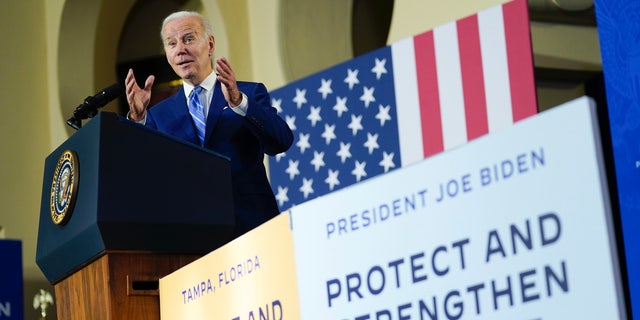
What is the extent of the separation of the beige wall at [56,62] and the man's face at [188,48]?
4.90 m

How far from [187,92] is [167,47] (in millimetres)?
137

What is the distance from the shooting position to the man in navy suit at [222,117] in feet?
10.4

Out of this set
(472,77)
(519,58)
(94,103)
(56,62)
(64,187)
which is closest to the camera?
(64,187)

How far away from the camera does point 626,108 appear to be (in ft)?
14.8

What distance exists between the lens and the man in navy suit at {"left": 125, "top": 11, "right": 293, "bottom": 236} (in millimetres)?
3178

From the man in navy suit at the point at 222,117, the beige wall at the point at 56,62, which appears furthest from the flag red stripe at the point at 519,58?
the beige wall at the point at 56,62

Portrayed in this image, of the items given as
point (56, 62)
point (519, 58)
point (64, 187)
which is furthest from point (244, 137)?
point (56, 62)

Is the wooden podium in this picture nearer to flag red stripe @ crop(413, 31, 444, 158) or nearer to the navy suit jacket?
the navy suit jacket

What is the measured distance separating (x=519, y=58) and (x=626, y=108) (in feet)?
3.61

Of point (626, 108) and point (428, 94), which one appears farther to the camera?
point (428, 94)

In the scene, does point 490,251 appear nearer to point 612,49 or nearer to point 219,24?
point 612,49

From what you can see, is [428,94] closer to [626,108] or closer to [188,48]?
[626,108]

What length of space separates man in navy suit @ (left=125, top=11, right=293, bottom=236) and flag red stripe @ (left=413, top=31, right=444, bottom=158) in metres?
2.62

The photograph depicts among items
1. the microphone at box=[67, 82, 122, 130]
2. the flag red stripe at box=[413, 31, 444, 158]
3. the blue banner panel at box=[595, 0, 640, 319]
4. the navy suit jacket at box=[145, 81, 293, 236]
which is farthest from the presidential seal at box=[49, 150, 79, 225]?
the flag red stripe at box=[413, 31, 444, 158]
